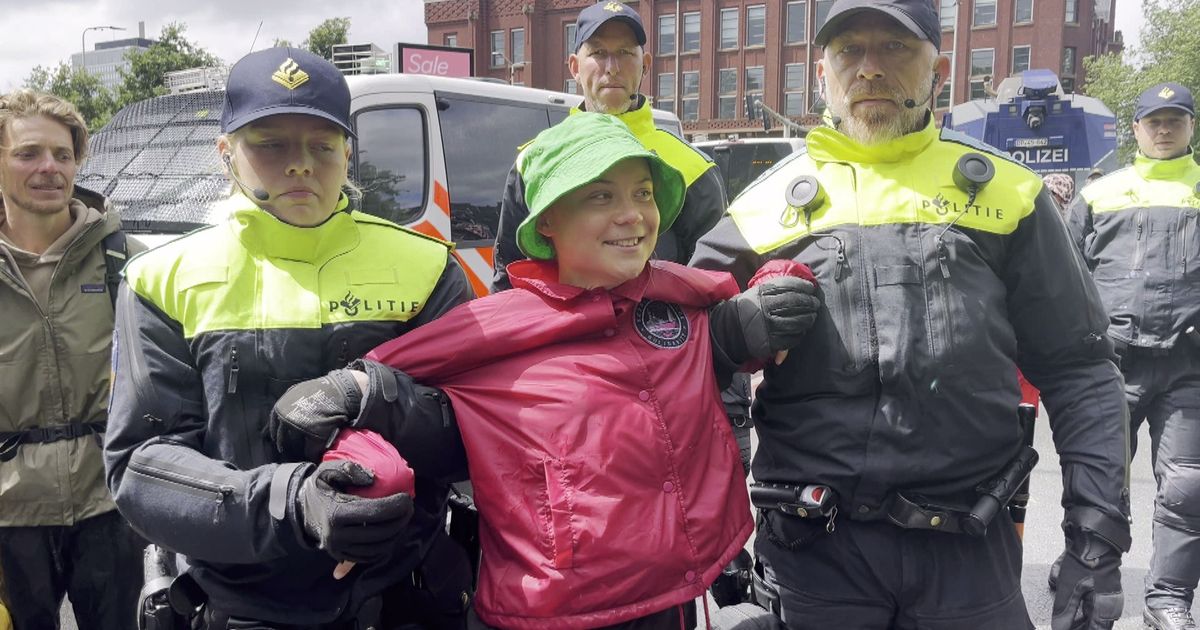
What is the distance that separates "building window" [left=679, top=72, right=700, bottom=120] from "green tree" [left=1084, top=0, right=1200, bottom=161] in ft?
74.3

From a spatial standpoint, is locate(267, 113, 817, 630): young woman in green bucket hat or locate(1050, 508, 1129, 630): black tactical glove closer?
locate(267, 113, 817, 630): young woman in green bucket hat

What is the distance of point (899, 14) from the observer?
7.07ft

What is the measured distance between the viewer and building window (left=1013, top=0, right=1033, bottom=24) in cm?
4409

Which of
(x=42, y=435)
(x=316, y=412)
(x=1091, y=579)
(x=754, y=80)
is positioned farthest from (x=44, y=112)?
(x=754, y=80)

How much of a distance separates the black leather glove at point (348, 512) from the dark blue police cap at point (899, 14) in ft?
4.73

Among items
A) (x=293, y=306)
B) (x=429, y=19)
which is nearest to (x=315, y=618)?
(x=293, y=306)

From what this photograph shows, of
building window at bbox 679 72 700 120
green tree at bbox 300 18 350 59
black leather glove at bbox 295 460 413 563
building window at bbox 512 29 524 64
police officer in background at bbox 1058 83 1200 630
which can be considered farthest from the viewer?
building window at bbox 512 29 524 64

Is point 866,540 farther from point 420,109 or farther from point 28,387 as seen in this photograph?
point 420,109

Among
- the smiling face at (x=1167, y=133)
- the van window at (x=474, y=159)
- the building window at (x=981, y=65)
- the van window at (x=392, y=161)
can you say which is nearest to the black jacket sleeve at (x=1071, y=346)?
the smiling face at (x=1167, y=133)

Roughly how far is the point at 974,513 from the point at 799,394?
1.45ft

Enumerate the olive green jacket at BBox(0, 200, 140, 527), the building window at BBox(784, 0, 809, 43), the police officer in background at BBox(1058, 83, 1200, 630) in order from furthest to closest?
the building window at BBox(784, 0, 809, 43) < the police officer in background at BBox(1058, 83, 1200, 630) < the olive green jacket at BBox(0, 200, 140, 527)

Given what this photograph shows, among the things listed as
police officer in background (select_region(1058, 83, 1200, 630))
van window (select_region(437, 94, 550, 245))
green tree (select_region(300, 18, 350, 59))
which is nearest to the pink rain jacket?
police officer in background (select_region(1058, 83, 1200, 630))

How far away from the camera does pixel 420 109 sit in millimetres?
6953

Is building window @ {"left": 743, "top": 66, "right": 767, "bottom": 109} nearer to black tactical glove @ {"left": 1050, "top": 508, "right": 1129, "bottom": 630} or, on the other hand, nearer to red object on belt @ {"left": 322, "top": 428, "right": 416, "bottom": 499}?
black tactical glove @ {"left": 1050, "top": 508, "right": 1129, "bottom": 630}
